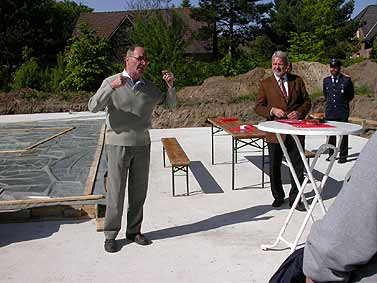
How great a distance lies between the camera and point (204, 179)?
6.43 meters

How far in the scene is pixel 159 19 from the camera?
902 inches

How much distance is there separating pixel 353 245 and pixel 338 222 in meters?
0.06

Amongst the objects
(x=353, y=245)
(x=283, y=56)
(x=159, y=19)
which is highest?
(x=159, y=19)

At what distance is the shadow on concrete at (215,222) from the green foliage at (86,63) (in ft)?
58.7

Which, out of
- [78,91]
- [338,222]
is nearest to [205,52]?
[78,91]

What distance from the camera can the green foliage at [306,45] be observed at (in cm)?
3083

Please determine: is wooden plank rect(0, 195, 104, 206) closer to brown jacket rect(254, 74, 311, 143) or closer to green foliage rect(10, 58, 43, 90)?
brown jacket rect(254, 74, 311, 143)

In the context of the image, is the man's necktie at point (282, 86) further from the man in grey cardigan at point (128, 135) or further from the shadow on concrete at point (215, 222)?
the man in grey cardigan at point (128, 135)

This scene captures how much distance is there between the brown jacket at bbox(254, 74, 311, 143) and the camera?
4781 mm

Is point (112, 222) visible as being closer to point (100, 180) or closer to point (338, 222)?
point (100, 180)

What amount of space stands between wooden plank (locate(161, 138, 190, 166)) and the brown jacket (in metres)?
0.98

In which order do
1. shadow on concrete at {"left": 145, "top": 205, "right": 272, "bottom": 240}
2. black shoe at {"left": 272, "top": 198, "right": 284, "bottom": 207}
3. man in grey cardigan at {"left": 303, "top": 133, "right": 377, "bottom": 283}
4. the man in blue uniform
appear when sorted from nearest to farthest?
man in grey cardigan at {"left": 303, "top": 133, "right": 377, "bottom": 283}, shadow on concrete at {"left": 145, "top": 205, "right": 272, "bottom": 240}, black shoe at {"left": 272, "top": 198, "right": 284, "bottom": 207}, the man in blue uniform

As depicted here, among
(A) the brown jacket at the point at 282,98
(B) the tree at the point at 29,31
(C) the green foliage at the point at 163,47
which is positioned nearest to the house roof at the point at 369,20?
(B) the tree at the point at 29,31

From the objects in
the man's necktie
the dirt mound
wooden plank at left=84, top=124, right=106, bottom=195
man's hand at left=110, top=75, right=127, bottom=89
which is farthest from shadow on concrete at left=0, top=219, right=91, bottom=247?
the dirt mound
